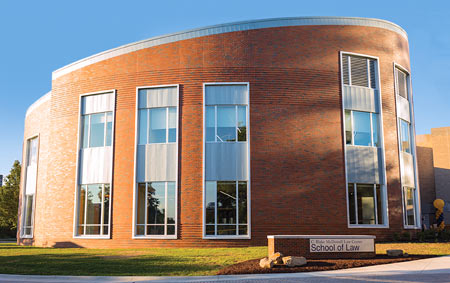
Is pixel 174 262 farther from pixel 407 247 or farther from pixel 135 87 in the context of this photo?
pixel 135 87

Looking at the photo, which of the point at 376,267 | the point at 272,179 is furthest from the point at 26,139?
the point at 376,267

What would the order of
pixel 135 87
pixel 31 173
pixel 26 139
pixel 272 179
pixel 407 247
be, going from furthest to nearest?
pixel 26 139, pixel 31 173, pixel 135 87, pixel 272 179, pixel 407 247

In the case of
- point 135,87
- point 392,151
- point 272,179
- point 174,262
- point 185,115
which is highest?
point 135,87

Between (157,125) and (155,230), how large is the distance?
557 cm

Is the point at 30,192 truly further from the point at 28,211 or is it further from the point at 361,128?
the point at 361,128

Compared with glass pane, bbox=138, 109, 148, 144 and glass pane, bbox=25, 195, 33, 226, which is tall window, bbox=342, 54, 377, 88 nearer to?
glass pane, bbox=138, 109, 148, 144

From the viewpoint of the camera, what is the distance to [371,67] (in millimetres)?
26297

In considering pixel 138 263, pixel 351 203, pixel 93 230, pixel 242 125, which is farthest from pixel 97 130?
pixel 351 203

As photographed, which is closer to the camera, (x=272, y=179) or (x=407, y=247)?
(x=407, y=247)

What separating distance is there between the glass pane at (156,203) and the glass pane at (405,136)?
1418cm

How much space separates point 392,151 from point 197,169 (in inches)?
433

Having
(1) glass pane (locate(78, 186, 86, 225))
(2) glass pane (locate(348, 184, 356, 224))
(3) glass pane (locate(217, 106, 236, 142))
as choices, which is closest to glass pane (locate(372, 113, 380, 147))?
(2) glass pane (locate(348, 184, 356, 224))

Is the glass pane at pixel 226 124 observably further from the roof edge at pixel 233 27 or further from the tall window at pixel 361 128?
the tall window at pixel 361 128

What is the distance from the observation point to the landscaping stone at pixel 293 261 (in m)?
14.4
